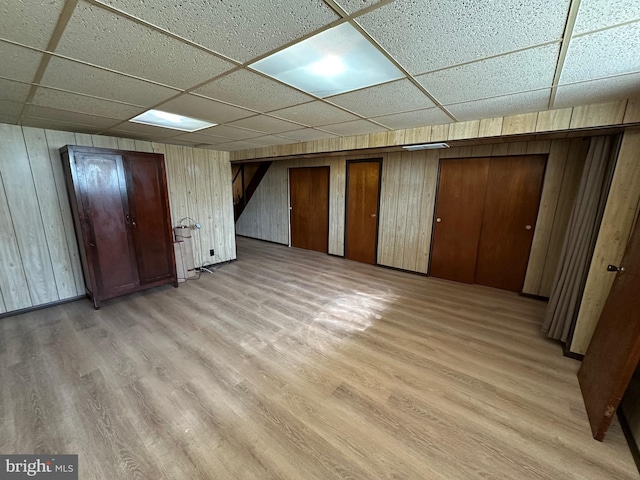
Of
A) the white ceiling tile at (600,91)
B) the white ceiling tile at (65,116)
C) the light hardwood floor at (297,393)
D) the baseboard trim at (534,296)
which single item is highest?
the white ceiling tile at (600,91)

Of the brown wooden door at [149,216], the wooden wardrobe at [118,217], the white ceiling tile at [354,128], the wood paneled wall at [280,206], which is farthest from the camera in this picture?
the wood paneled wall at [280,206]

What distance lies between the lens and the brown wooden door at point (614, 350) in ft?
5.15

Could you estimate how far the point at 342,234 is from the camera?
5.66 m

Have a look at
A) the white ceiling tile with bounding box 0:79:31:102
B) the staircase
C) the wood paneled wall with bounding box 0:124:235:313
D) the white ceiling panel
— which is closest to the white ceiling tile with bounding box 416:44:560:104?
the white ceiling panel

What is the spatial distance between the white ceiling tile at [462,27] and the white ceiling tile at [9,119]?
364cm

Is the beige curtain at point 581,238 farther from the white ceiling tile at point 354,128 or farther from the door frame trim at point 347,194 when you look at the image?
the door frame trim at point 347,194

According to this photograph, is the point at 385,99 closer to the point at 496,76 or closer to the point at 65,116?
the point at 496,76

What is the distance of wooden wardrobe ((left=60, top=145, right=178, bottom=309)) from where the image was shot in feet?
9.80

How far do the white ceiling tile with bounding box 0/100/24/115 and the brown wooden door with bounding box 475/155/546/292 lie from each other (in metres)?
5.58

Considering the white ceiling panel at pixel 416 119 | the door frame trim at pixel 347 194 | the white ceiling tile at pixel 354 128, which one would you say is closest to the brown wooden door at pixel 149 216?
the white ceiling tile at pixel 354 128

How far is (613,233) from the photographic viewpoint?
216cm

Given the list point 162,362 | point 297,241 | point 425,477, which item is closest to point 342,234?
point 297,241

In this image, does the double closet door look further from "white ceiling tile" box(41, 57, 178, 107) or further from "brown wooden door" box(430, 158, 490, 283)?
"white ceiling tile" box(41, 57, 178, 107)

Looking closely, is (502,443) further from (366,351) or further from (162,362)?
(162,362)
